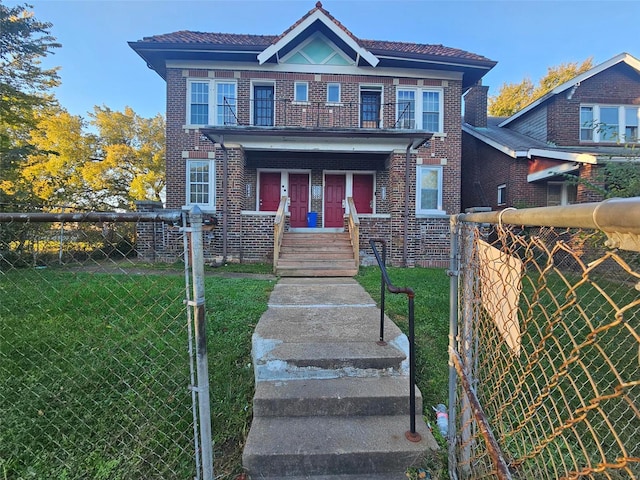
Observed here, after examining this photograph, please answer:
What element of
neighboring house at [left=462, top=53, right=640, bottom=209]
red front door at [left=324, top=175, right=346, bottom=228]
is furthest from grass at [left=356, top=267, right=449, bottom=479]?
neighboring house at [left=462, top=53, right=640, bottom=209]

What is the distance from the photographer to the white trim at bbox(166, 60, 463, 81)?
1111 cm

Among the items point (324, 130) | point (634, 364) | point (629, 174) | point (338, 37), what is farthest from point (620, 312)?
point (338, 37)

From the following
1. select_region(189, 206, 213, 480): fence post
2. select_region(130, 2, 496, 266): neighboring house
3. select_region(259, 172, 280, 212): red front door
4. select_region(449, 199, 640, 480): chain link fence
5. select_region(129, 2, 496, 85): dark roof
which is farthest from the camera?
select_region(259, 172, 280, 212): red front door

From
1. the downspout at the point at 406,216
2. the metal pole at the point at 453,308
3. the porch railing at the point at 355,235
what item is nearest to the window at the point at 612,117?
the downspout at the point at 406,216

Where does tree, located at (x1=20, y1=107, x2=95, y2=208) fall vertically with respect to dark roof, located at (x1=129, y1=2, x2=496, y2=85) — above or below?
below

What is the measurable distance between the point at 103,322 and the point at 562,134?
51.3ft

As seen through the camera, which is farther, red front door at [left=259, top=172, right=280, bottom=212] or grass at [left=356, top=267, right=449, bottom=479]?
red front door at [left=259, top=172, right=280, bottom=212]

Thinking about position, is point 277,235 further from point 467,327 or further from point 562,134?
point 562,134

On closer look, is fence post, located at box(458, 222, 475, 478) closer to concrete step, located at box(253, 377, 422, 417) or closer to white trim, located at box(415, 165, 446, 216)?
concrete step, located at box(253, 377, 422, 417)

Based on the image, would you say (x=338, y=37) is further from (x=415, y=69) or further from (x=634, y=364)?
(x=634, y=364)

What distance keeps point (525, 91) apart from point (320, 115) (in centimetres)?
2196

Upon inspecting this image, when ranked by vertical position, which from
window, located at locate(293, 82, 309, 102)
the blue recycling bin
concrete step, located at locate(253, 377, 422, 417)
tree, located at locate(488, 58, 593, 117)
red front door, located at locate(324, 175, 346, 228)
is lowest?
concrete step, located at locate(253, 377, 422, 417)

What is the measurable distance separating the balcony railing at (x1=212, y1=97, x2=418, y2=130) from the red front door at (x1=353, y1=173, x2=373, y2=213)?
1906 mm

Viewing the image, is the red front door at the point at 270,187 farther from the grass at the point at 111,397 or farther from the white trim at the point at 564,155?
the white trim at the point at 564,155
